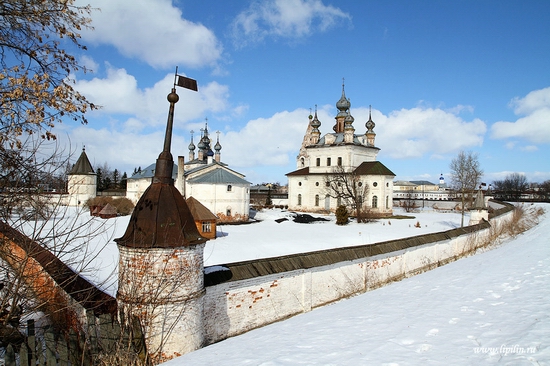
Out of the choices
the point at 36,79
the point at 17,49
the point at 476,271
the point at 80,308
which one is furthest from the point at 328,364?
the point at 476,271

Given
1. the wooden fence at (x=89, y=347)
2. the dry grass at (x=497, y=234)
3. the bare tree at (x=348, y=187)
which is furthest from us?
the bare tree at (x=348, y=187)

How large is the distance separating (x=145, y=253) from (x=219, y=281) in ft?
5.48

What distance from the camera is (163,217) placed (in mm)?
6012

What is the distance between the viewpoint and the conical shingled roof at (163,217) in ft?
19.2

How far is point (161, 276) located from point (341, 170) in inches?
1304

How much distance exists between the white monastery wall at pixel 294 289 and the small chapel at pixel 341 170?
24.1 meters

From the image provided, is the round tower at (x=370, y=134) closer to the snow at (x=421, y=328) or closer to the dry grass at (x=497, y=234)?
the dry grass at (x=497, y=234)

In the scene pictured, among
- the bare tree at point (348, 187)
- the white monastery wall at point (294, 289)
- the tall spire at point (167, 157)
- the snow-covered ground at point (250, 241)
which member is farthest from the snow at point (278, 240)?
the tall spire at point (167, 157)

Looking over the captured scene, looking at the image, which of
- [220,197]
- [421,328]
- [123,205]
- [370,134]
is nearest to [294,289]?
[421,328]

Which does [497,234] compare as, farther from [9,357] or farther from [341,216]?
[9,357]

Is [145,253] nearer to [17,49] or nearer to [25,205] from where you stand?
[25,205]

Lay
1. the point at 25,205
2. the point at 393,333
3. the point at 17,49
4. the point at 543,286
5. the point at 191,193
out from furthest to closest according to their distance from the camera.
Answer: the point at 191,193 → the point at 543,286 → the point at 393,333 → the point at 17,49 → the point at 25,205

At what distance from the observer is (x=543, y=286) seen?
7723 mm

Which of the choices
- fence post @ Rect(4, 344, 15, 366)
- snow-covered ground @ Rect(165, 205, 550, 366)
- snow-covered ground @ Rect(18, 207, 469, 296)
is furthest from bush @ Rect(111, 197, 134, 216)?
fence post @ Rect(4, 344, 15, 366)
